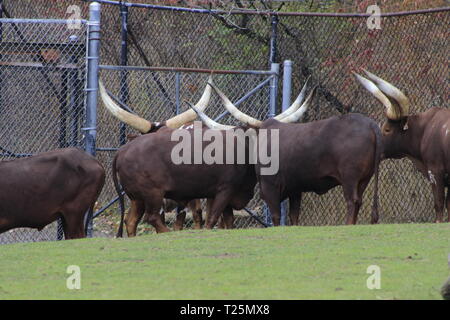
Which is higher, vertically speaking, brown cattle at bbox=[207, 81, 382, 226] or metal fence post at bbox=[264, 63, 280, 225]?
metal fence post at bbox=[264, 63, 280, 225]

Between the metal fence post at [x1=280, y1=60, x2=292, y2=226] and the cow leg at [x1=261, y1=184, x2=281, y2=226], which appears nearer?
the cow leg at [x1=261, y1=184, x2=281, y2=226]

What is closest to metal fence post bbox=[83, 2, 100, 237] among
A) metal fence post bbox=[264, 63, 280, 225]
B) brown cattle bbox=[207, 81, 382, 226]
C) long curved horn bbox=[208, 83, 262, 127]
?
long curved horn bbox=[208, 83, 262, 127]

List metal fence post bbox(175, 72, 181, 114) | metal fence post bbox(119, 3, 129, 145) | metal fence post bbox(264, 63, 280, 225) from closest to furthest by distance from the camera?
metal fence post bbox(175, 72, 181, 114), metal fence post bbox(119, 3, 129, 145), metal fence post bbox(264, 63, 280, 225)

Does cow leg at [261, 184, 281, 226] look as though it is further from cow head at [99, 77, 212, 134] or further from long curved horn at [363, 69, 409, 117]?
long curved horn at [363, 69, 409, 117]

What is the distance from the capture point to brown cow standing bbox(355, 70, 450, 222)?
12.8 meters

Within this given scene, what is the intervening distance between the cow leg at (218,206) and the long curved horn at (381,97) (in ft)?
7.19

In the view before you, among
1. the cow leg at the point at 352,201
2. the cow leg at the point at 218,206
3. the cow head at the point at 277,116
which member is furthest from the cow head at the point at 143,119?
the cow leg at the point at 352,201

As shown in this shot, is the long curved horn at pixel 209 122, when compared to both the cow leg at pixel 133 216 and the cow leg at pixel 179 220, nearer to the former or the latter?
the cow leg at pixel 179 220

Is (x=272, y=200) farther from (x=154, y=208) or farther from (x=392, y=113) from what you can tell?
(x=392, y=113)

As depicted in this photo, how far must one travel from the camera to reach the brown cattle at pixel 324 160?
12117mm
